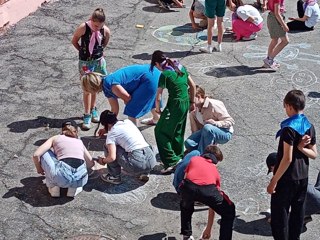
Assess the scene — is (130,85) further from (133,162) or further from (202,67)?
(202,67)

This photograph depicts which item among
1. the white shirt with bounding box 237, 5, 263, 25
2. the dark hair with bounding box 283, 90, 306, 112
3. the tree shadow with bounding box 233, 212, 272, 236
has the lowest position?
the tree shadow with bounding box 233, 212, 272, 236

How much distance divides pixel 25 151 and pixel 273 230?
138 inches

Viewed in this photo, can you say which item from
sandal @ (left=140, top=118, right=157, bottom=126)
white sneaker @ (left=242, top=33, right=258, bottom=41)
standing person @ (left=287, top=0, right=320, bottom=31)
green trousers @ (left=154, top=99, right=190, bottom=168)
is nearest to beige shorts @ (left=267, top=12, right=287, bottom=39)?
white sneaker @ (left=242, top=33, right=258, bottom=41)

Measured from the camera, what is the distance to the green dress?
7.65 metres

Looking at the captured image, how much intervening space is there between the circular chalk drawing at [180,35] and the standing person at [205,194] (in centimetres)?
571

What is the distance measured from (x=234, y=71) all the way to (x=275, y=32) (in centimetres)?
92

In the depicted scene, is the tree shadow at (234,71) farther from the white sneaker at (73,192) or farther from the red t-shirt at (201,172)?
the red t-shirt at (201,172)

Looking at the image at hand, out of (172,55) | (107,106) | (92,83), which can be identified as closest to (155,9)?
(172,55)

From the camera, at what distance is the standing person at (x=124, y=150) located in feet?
24.5

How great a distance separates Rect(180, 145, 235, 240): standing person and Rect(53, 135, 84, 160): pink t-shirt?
1.47m

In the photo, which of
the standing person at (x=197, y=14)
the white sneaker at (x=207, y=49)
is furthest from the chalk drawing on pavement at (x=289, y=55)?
the standing person at (x=197, y=14)

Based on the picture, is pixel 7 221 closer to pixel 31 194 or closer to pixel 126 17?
pixel 31 194

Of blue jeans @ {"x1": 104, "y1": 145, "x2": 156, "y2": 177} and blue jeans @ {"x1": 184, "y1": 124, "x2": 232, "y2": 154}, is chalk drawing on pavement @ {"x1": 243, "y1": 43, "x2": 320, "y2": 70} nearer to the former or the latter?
blue jeans @ {"x1": 184, "y1": 124, "x2": 232, "y2": 154}

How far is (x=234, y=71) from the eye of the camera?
1082 cm
